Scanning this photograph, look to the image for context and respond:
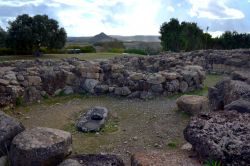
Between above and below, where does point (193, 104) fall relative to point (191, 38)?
below

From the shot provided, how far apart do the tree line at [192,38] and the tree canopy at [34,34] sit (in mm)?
10087

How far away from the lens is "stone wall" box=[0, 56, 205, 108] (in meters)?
10.6

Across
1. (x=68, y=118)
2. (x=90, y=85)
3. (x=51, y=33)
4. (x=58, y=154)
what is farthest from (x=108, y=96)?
(x=51, y=33)

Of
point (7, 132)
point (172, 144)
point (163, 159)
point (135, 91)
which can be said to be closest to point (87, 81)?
point (135, 91)

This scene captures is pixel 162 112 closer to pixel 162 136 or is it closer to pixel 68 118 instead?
pixel 162 136

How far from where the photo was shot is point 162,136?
779 centimetres

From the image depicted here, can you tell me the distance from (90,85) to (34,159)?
6.24 meters

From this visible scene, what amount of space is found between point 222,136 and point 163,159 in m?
0.86

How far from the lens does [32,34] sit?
29469 millimetres

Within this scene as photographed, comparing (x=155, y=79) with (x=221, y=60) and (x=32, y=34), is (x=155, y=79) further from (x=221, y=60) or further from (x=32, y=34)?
(x=32, y=34)

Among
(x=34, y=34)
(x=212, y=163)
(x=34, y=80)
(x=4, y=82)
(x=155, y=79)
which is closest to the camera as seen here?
(x=212, y=163)

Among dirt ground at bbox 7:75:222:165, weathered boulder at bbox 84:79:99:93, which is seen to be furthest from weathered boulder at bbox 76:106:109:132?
weathered boulder at bbox 84:79:99:93

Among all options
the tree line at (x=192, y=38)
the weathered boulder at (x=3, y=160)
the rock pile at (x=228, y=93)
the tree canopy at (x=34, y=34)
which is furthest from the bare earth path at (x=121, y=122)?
the tree line at (x=192, y=38)

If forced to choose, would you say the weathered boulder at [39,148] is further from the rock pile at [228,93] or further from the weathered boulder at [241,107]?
the rock pile at [228,93]
